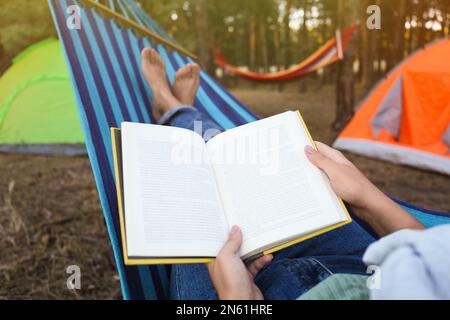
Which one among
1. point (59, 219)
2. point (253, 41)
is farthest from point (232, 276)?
point (253, 41)

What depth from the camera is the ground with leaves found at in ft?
4.84

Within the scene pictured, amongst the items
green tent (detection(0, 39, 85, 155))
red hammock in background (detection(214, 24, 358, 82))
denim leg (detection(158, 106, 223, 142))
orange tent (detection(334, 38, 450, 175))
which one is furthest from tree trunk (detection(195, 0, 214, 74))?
denim leg (detection(158, 106, 223, 142))

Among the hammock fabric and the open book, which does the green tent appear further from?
the open book

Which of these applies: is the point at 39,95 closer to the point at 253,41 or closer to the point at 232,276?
the point at 232,276

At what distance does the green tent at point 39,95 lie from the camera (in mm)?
3041

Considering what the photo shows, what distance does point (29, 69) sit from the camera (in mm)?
3047

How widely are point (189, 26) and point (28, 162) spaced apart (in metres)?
8.27

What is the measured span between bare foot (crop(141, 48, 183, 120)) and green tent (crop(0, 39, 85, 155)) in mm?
1708

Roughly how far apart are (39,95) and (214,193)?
9.03ft

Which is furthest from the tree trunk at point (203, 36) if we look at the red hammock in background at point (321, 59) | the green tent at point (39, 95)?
the green tent at point (39, 95)

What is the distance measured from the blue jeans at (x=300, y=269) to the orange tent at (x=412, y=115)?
6.93ft

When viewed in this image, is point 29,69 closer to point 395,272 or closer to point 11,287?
point 11,287
